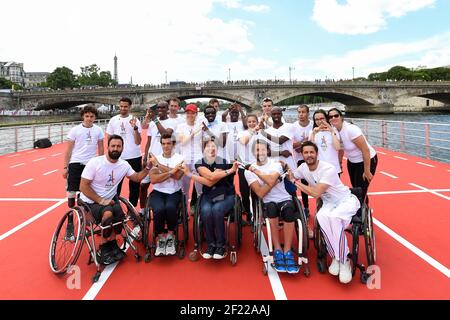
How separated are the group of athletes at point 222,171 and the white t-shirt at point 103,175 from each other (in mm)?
10

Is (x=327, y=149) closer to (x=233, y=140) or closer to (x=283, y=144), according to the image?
(x=283, y=144)

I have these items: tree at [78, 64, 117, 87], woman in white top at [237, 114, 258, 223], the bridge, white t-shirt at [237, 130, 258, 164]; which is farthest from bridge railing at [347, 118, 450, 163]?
tree at [78, 64, 117, 87]

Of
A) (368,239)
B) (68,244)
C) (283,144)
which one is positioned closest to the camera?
(368,239)

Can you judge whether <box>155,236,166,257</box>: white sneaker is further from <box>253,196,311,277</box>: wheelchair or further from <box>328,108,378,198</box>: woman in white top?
<box>328,108,378,198</box>: woman in white top

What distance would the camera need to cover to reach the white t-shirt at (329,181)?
2.76 meters

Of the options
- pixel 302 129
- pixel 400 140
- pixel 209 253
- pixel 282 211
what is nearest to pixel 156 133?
pixel 209 253

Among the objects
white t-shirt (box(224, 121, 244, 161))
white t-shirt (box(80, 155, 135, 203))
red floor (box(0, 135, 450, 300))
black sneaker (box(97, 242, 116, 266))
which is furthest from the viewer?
white t-shirt (box(224, 121, 244, 161))

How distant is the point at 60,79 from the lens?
67.3m

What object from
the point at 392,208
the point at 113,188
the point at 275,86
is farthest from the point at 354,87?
the point at 113,188

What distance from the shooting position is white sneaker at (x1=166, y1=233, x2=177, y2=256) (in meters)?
3.06

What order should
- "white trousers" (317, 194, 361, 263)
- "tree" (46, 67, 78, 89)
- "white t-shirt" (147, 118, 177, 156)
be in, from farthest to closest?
"tree" (46, 67, 78, 89) < "white t-shirt" (147, 118, 177, 156) < "white trousers" (317, 194, 361, 263)

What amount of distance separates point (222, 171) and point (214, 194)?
276mm

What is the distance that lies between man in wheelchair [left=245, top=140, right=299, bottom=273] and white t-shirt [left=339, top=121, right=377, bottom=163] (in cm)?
90
